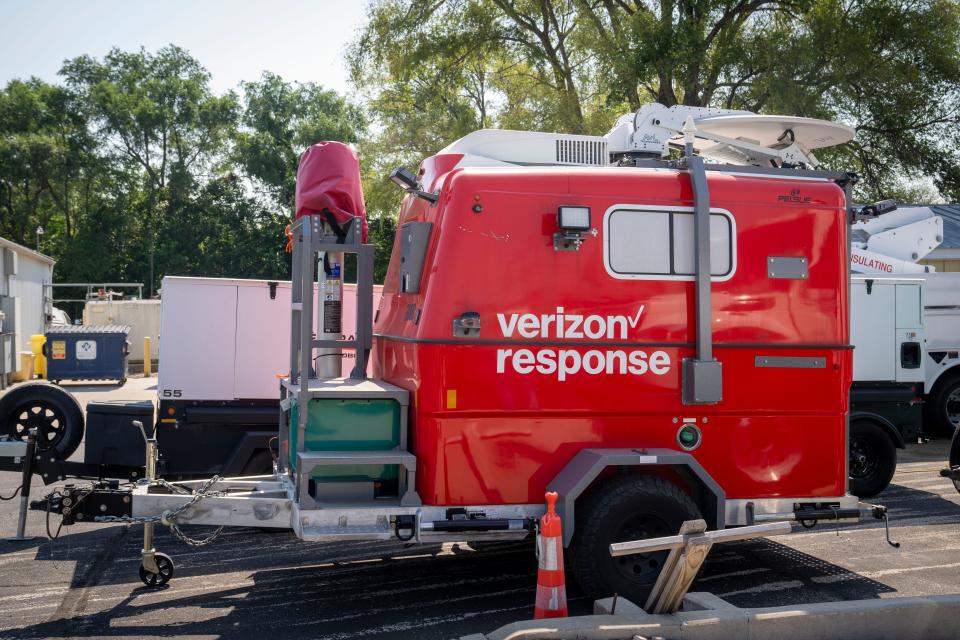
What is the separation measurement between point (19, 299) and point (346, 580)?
2285 cm

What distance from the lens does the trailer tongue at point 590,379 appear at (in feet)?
19.0

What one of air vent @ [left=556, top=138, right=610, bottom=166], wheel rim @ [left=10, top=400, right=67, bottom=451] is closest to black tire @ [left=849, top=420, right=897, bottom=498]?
air vent @ [left=556, top=138, right=610, bottom=166]

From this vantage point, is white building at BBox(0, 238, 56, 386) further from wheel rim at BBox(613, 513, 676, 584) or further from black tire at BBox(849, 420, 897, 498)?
wheel rim at BBox(613, 513, 676, 584)

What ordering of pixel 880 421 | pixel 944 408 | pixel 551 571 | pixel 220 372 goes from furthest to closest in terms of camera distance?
pixel 944 408 → pixel 880 421 → pixel 220 372 → pixel 551 571

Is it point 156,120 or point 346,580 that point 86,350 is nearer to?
point 346,580

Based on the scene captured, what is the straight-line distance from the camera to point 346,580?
688 centimetres

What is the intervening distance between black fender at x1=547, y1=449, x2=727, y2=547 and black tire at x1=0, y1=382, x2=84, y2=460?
5215 millimetres

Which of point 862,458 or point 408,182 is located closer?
point 408,182

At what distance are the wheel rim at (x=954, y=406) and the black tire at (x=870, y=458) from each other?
5044 mm

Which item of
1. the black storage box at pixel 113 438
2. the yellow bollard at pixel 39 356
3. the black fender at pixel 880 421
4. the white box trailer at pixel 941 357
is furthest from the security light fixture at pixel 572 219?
the yellow bollard at pixel 39 356

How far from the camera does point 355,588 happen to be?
6.64m

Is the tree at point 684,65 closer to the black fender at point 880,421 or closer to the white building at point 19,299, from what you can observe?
the white building at point 19,299

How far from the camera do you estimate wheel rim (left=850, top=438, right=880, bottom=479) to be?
10273 millimetres

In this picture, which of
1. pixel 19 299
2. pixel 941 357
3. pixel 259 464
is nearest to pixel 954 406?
pixel 941 357
